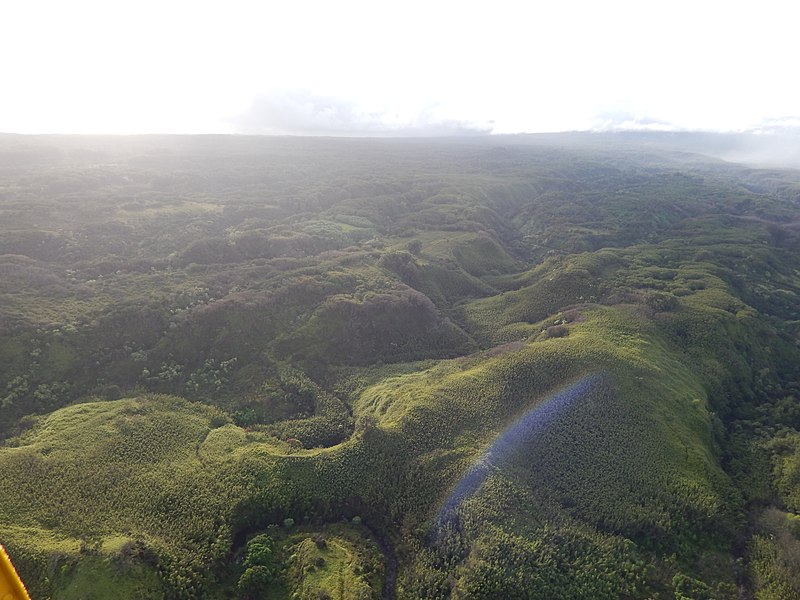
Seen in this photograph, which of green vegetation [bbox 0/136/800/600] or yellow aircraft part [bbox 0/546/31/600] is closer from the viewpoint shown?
yellow aircraft part [bbox 0/546/31/600]

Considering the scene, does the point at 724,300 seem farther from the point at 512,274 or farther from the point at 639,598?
the point at 639,598

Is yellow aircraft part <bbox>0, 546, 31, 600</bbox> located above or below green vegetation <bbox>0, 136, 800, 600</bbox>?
above

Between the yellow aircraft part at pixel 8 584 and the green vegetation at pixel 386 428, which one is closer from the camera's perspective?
the yellow aircraft part at pixel 8 584

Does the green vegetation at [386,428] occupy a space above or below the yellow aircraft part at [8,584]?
below

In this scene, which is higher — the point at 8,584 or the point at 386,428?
the point at 8,584

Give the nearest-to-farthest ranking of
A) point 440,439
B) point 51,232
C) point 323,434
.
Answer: point 440,439 < point 323,434 < point 51,232

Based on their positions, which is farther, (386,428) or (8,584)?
(386,428)

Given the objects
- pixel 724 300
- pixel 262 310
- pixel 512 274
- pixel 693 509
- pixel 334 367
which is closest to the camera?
pixel 693 509

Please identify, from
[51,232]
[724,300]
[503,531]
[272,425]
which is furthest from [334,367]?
[51,232]
